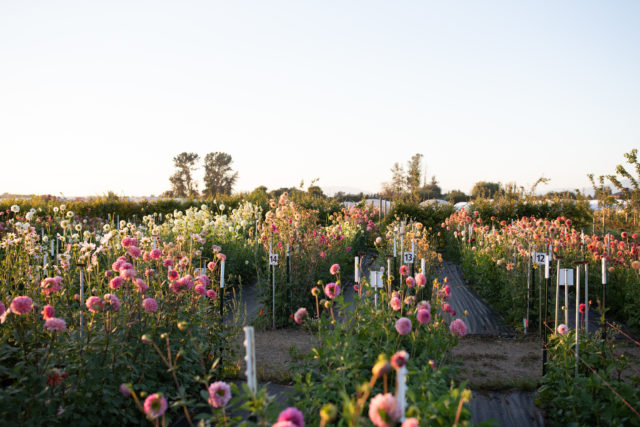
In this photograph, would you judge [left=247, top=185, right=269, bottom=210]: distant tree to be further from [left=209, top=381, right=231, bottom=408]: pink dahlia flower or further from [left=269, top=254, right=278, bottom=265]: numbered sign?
[left=209, top=381, right=231, bottom=408]: pink dahlia flower

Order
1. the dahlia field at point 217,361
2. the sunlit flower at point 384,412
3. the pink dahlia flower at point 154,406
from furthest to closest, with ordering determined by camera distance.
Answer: the dahlia field at point 217,361, the pink dahlia flower at point 154,406, the sunlit flower at point 384,412

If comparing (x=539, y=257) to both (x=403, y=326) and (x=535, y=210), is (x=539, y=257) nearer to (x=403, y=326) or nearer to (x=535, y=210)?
(x=403, y=326)

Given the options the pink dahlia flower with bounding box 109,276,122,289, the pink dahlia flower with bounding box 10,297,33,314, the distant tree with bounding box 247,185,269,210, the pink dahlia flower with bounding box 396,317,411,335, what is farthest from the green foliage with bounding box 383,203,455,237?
the pink dahlia flower with bounding box 10,297,33,314

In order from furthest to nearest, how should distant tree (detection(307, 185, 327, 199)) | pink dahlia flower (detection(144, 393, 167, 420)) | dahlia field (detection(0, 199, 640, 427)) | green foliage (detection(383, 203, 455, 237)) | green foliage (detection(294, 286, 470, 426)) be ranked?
distant tree (detection(307, 185, 327, 199)) → green foliage (detection(383, 203, 455, 237)) → green foliage (detection(294, 286, 470, 426)) → dahlia field (detection(0, 199, 640, 427)) → pink dahlia flower (detection(144, 393, 167, 420))

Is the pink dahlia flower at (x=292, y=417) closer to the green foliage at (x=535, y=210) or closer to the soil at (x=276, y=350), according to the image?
the soil at (x=276, y=350)

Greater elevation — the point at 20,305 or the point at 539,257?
the point at 20,305

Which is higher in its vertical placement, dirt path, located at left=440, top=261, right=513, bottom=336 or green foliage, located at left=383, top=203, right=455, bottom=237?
green foliage, located at left=383, top=203, right=455, bottom=237

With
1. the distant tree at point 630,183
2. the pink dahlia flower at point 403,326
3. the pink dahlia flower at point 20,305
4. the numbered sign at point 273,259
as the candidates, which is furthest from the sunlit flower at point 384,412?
the distant tree at point 630,183

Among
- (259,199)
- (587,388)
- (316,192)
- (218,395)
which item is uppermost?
(316,192)

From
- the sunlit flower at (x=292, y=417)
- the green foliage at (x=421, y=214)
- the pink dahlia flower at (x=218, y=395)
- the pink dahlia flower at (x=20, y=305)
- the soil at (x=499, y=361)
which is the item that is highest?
the green foliage at (x=421, y=214)

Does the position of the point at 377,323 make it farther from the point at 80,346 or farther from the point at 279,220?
the point at 279,220

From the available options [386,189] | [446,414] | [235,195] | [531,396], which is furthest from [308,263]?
[386,189]

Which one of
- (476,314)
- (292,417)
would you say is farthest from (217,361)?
(476,314)

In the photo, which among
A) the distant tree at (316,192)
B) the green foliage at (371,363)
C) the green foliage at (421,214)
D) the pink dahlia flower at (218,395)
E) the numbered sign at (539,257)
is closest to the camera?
the pink dahlia flower at (218,395)
